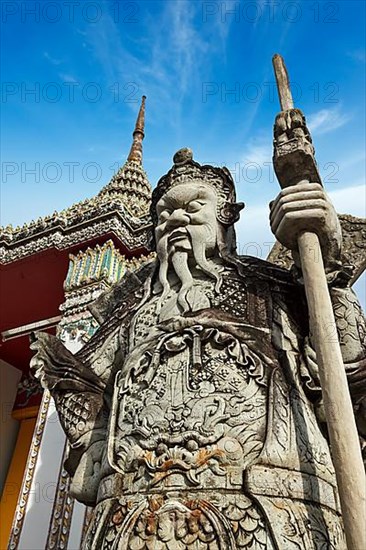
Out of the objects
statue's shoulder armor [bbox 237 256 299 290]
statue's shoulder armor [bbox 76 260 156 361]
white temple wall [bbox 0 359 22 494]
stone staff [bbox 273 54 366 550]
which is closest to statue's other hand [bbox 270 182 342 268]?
stone staff [bbox 273 54 366 550]

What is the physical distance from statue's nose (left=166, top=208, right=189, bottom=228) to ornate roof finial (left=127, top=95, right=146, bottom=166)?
4.34m

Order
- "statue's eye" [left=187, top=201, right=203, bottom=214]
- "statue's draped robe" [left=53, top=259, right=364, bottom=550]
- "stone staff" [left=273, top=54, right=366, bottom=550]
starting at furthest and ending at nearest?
"statue's eye" [left=187, top=201, right=203, bottom=214], "statue's draped robe" [left=53, top=259, right=364, bottom=550], "stone staff" [left=273, top=54, right=366, bottom=550]

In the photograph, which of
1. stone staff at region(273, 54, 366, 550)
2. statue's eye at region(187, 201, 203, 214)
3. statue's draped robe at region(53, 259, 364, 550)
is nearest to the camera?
stone staff at region(273, 54, 366, 550)

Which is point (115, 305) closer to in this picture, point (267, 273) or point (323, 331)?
point (267, 273)

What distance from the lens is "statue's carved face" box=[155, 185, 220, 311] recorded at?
81.1 inches

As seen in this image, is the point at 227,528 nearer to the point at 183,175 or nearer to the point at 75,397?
the point at 75,397

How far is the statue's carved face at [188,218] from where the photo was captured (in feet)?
6.88

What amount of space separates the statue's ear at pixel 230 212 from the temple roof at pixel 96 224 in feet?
7.71

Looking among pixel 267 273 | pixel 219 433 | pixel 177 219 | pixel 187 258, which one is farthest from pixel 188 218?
pixel 219 433

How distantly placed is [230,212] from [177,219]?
0.28 meters

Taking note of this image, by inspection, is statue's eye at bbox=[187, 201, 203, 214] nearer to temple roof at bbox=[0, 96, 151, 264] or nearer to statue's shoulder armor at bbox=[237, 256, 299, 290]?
statue's shoulder armor at bbox=[237, 256, 299, 290]

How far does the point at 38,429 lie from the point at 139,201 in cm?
271

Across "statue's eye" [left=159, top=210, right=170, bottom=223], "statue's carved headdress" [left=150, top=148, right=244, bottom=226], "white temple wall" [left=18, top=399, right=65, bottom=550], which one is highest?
"statue's carved headdress" [left=150, top=148, right=244, bottom=226]

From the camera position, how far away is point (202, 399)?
5.13ft
